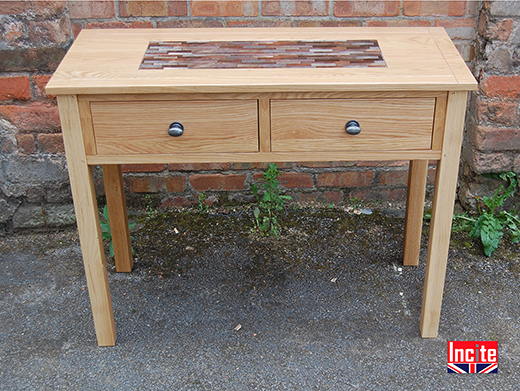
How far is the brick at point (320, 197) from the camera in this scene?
2791 millimetres

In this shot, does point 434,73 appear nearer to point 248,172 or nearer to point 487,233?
point 487,233

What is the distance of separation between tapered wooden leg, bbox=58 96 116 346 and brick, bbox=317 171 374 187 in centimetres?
130

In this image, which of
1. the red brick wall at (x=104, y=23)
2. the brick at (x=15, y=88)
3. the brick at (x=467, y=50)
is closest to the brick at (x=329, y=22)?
the red brick wall at (x=104, y=23)

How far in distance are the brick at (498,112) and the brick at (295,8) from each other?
2.81ft

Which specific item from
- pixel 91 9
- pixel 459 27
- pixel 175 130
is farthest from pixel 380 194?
pixel 91 9

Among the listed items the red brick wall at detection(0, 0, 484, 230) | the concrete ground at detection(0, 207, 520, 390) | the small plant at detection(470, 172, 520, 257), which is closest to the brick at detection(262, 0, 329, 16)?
the red brick wall at detection(0, 0, 484, 230)

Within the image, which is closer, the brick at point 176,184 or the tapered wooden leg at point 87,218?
the tapered wooden leg at point 87,218

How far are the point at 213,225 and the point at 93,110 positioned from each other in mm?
1188

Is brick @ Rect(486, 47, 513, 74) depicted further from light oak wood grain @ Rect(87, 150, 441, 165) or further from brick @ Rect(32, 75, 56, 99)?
brick @ Rect(32, 75, 56, 99)

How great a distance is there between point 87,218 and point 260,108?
2.30 feet

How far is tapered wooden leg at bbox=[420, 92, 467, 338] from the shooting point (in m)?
1.63

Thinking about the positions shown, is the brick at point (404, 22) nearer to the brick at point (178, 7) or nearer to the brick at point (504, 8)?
the brick at point (504, 8)

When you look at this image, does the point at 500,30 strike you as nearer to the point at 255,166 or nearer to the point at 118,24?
the point at 255,166

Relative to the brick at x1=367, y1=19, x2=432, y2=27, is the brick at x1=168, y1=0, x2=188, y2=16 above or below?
above
